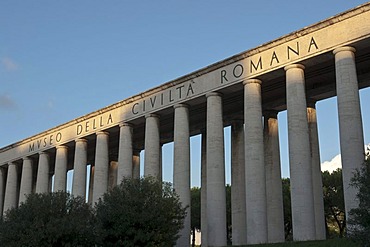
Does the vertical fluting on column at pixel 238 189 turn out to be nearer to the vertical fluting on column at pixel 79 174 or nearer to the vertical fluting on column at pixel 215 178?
the vertical fluting on column at pixel 215 178

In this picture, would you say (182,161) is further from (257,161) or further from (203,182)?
(203,182)

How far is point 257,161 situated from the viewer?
37.6 metres

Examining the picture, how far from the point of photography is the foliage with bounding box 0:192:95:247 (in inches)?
1391

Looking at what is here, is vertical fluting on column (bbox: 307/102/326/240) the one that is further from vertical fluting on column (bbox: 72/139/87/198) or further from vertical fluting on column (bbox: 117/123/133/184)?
vertical fluting on column (bbox: 72/139/87/198)

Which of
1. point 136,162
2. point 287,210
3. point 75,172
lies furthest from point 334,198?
point 75,172

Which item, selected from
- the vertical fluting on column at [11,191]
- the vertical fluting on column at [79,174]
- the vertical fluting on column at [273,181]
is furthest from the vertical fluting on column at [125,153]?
the vertical fluting on column at [11,191]

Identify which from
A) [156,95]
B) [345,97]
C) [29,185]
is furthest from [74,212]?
[29,185]

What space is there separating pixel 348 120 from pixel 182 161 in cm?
1452

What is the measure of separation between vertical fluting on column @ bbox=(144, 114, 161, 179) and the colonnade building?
82 mm

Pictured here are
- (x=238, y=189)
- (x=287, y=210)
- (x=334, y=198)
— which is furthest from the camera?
(x=287, y=210)

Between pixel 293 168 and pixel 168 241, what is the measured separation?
357 inches

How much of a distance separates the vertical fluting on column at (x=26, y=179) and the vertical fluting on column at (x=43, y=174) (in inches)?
111

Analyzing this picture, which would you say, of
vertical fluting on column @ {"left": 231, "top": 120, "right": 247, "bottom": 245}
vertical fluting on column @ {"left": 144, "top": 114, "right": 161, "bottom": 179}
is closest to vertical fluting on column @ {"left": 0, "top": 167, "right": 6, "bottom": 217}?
vertical fluting on column @ {"left": 144, "top": 114, "right": 161, "bottom": 179}

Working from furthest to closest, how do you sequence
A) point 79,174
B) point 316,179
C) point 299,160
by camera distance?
point 79,174, point 316,179, point 299,160
